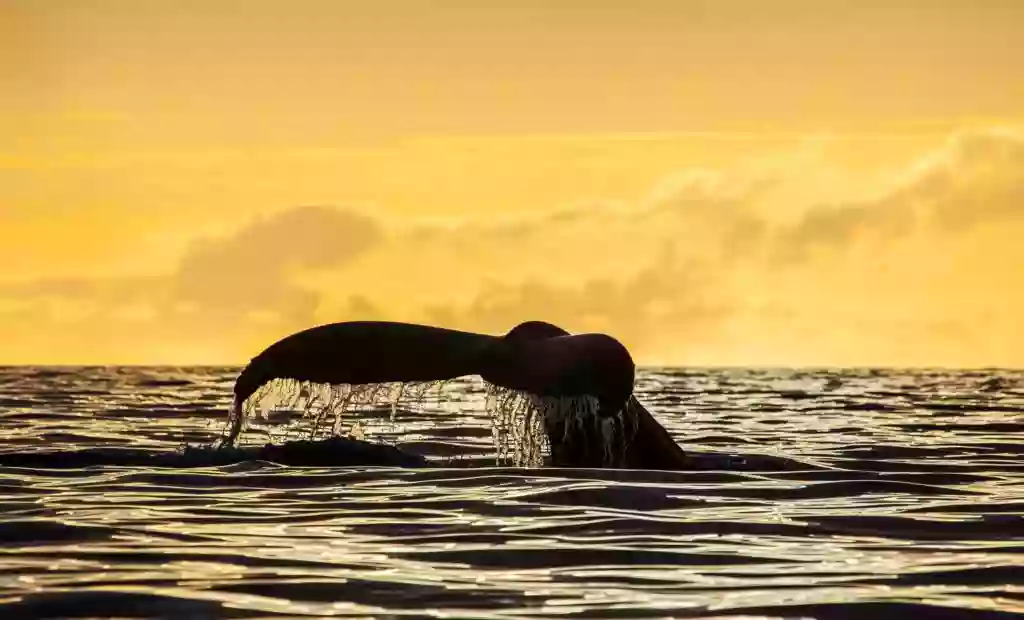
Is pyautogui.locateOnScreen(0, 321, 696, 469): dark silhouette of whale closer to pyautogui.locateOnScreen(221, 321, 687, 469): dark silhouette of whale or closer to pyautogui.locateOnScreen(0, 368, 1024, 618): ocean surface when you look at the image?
pyautogui.locateOnScreen(221, 321, 687, 469): dark silhouette of whale

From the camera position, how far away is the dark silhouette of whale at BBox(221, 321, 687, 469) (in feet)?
29.3

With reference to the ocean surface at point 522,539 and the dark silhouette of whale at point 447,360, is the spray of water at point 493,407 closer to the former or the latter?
the dark silhouette of whale at point 447,360

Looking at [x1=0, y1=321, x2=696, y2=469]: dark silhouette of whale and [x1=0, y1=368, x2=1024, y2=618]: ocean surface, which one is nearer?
[x1=0, y1=368, x2=1024, y2=618]: ocean surface

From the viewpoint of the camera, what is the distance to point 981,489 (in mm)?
13000

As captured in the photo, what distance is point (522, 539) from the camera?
31.1ft

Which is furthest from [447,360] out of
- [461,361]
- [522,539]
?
[522,539]

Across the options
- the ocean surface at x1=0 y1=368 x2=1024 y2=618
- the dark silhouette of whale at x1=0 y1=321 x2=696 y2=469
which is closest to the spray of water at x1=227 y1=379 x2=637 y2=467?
the dark silhouette of whale at x1=0 y1=321 x2=696 y2=469

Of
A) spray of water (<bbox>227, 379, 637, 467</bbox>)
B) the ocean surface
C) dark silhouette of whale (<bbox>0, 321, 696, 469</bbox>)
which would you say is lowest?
the ocean surface

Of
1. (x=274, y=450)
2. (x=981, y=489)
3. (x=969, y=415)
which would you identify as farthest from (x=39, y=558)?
(x=969, y=415)

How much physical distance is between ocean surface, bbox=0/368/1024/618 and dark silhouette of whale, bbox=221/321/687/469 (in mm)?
879

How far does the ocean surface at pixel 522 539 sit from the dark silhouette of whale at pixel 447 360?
0.88 m

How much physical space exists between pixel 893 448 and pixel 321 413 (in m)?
9.91

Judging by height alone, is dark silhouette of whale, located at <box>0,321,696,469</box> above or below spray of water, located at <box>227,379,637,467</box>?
above

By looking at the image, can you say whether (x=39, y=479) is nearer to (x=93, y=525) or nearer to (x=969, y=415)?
(x=93, y=525)
